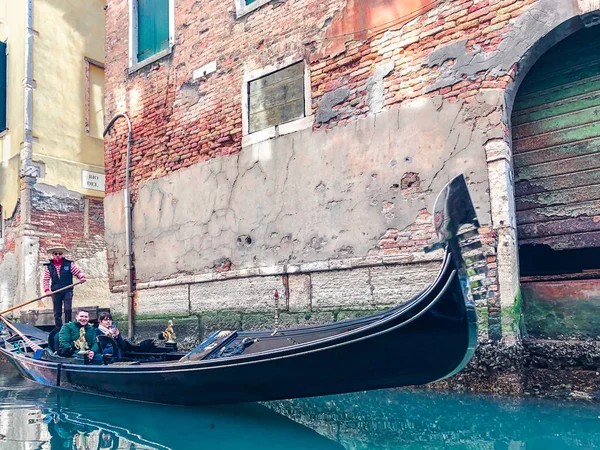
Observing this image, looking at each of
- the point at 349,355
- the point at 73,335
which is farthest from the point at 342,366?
the point at 73,335

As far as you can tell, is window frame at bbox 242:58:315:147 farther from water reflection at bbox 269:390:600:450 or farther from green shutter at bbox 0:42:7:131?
green shutter at bbox 0:42:7:131

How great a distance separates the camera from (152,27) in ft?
20.4

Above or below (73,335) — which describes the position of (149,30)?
above

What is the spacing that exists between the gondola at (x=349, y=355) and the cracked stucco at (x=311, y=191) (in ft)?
3.75

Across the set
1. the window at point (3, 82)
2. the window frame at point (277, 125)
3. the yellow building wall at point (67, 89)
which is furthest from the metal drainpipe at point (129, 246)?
the window at point (3, 82)

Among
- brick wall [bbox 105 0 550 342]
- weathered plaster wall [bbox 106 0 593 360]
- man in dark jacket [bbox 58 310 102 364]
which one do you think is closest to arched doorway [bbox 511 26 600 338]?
weathered plaster wall [bbox 106 0 593 360]

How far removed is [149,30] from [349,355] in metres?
5.00

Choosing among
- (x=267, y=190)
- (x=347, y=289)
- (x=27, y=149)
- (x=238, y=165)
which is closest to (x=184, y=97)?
(x=238, y=165)

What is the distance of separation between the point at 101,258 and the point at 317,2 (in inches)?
228

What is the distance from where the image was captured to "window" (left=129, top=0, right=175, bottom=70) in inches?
236

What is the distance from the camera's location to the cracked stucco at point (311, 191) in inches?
150

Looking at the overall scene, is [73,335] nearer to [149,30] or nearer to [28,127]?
[149,30]

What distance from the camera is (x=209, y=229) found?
531 centimetres

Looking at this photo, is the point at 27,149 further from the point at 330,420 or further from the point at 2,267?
the point at 330,420
